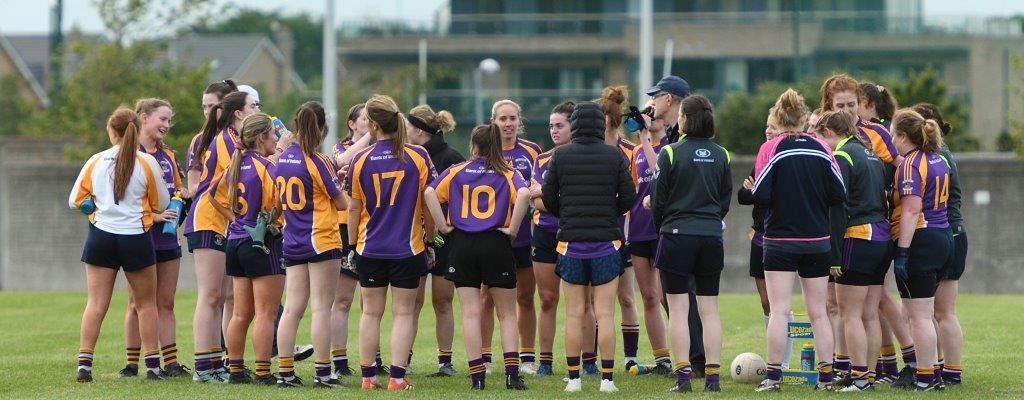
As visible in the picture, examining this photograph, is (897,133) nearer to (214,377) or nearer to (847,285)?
(847,285)

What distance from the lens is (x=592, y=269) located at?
9703mm

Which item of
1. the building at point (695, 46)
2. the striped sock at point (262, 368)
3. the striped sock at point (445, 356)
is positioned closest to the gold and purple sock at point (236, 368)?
the striped sock at point (262, 368)

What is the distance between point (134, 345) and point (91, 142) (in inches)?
801

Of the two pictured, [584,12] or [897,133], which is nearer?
[897,133]

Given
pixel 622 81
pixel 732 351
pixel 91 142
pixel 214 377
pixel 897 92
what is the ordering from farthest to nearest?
pixel 622 81
pixel 897 92
pixel 91 142
pixel 732 351
pixel 214 377

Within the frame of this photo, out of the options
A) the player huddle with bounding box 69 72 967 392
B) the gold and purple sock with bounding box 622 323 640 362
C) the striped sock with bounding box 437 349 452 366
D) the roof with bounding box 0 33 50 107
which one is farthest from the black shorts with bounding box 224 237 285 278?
the roof with bounding box 0 33 50 107

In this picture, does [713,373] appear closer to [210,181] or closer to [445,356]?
[445,356]

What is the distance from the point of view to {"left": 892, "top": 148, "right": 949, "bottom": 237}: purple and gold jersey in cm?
957

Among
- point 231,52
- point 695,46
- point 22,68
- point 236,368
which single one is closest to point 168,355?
point 236,368

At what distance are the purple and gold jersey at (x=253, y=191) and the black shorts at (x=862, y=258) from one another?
408cm

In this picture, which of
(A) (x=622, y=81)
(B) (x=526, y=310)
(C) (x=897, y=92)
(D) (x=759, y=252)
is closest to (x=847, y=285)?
(D) (x=759, y=252)

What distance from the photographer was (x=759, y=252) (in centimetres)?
1068

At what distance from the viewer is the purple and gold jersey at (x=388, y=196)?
9.83 m

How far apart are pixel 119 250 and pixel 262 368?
→ 4.58ft
